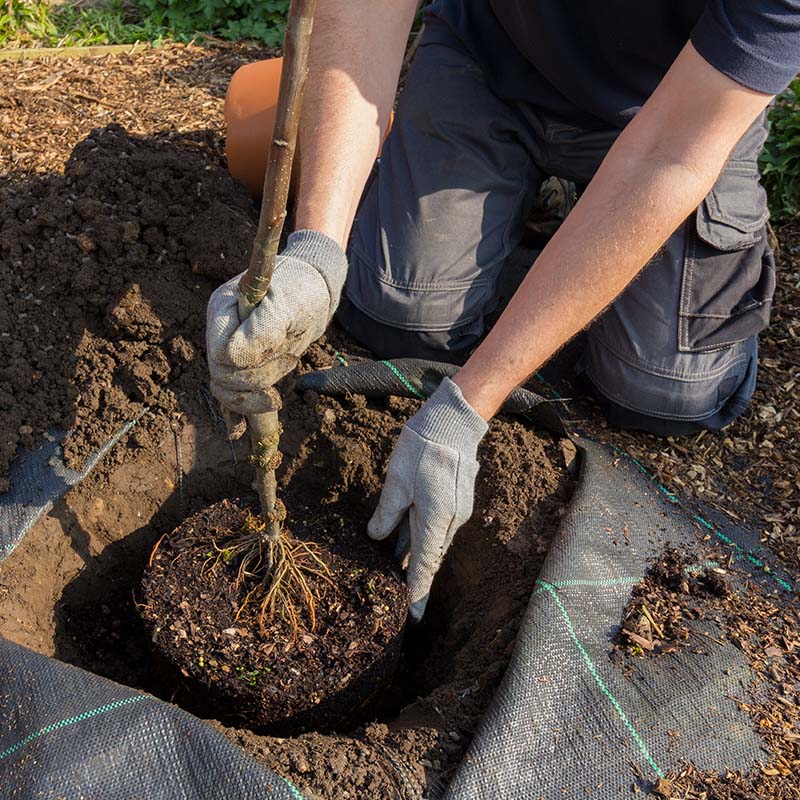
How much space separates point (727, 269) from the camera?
108 inches

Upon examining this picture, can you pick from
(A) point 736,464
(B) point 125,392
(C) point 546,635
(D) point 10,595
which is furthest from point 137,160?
(A) point 736,464

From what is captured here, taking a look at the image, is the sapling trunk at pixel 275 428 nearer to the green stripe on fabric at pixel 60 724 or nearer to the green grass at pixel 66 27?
the green stripe on fabric at pixel 60 724

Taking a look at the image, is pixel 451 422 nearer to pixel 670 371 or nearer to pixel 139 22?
pixel 670 371

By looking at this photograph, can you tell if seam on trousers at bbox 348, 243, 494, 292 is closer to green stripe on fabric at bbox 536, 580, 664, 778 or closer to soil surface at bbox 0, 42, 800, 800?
soil surface at bbox 0, 42, 800, 800

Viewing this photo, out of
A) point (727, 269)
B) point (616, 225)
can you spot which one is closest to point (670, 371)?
point (727, 269)

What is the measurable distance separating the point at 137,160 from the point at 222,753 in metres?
1.85

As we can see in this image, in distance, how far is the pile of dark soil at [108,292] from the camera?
234 cm

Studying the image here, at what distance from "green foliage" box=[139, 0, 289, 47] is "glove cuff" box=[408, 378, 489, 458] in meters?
2.77

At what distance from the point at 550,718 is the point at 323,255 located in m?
1.17

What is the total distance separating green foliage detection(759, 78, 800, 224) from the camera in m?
3.47

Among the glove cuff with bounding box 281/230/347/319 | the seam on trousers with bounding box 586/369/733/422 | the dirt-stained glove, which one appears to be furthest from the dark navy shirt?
the dirt-stained glove

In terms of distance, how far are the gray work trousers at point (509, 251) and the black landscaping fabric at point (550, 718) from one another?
2.24 feet

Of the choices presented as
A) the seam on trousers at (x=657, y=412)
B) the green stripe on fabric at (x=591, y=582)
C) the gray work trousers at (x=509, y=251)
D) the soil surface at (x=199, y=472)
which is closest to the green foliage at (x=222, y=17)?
the gray work trousers at (x=509, y=251)

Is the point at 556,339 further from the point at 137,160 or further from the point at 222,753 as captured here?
the point at 137,160
